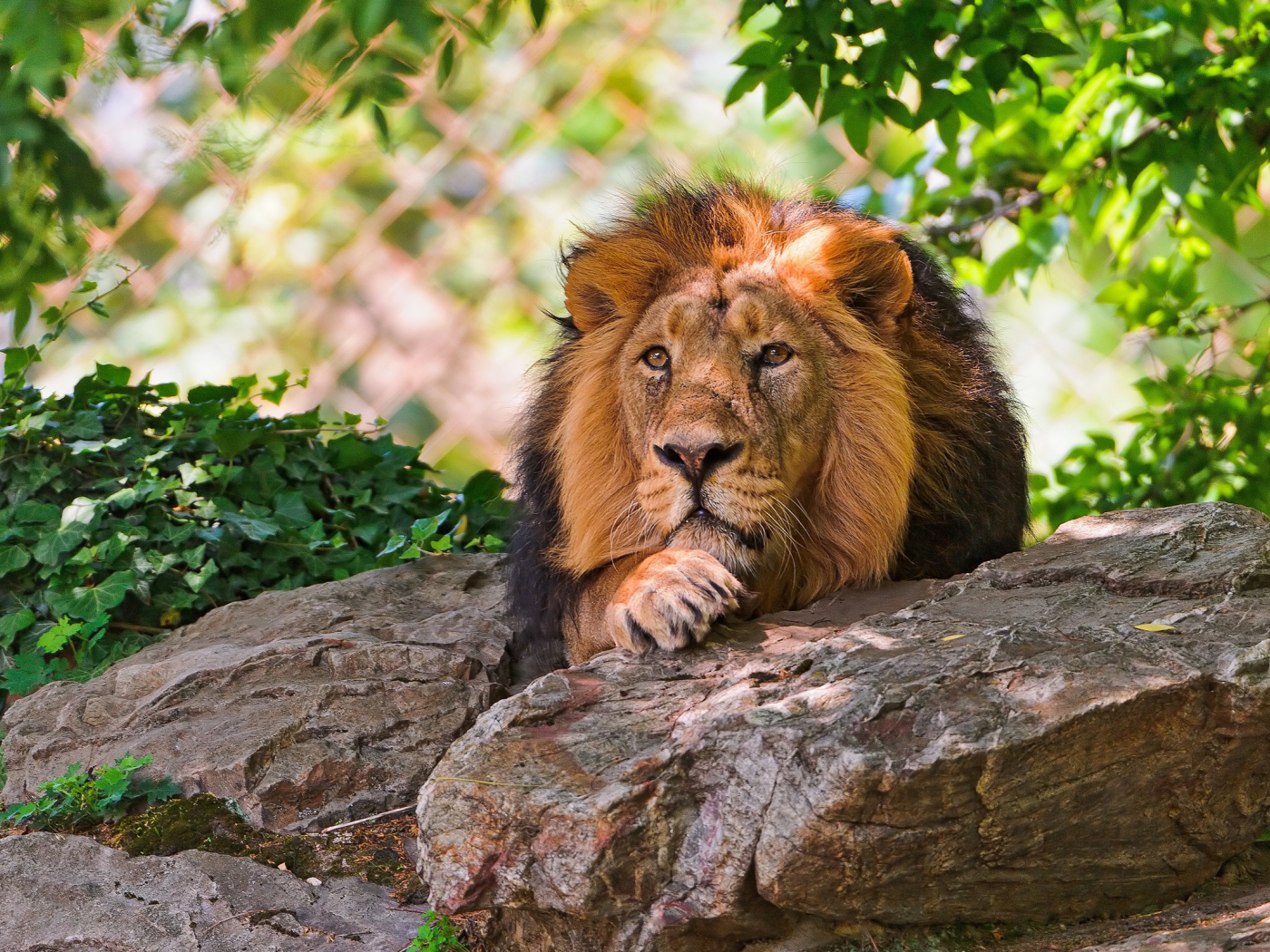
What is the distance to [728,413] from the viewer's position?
336cm

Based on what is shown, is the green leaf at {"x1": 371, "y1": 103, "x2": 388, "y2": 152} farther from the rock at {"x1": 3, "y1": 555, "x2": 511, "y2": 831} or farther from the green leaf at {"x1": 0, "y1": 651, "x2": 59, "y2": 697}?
the green leaf at {"x1": 0, "y1": 651, "x2": 59, "y2": 697}

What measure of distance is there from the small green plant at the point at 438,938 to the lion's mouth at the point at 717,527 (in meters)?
1.13

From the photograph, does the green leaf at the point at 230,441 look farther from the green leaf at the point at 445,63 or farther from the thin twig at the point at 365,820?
the green leaf at the point at 445,63

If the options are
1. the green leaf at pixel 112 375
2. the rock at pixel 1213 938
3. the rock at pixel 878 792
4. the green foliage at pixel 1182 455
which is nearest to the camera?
the rock at pixel 1213 938

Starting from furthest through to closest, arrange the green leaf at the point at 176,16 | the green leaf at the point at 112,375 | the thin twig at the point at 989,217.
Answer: the thin twig at the point at 989,217 → the green leaf at the point at 112,375 → the green leaf at the point at 176,16

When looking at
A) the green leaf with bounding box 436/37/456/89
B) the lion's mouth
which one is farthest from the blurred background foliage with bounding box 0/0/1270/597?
the green leaf with bounding box 436/37/456/89

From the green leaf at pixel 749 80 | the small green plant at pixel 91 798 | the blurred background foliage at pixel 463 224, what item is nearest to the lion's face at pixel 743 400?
the green leaf at pixel 749 80

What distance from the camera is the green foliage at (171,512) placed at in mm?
4926

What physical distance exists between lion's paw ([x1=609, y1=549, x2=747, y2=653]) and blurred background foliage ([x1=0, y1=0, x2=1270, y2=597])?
178 centimetres

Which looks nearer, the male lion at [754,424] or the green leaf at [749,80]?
the male lion at [754,424]

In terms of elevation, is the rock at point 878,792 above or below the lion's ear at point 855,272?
below

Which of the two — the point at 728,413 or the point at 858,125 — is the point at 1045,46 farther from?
the point at 728,413

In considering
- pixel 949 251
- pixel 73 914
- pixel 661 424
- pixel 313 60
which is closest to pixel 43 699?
pixel 73 914

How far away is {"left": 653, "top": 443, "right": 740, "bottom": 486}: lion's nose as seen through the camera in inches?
129
